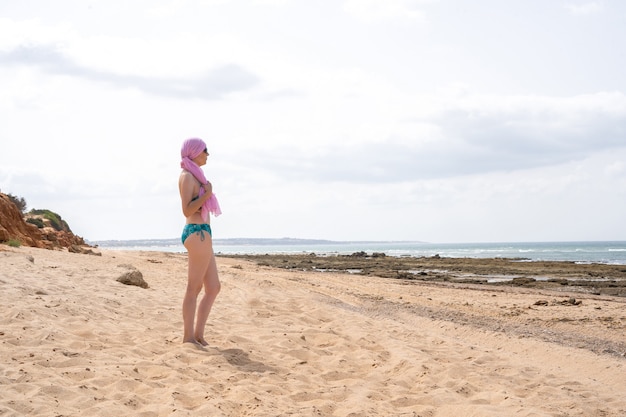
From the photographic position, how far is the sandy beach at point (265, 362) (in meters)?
4.44

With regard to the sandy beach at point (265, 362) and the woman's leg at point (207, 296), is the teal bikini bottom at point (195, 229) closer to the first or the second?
the woman's leg at point (207, 296)

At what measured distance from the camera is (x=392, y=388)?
5.26 m

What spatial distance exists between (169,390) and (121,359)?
88 cm

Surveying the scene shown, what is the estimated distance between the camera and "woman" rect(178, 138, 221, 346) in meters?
5.84

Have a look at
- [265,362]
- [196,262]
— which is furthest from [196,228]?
[265,362]

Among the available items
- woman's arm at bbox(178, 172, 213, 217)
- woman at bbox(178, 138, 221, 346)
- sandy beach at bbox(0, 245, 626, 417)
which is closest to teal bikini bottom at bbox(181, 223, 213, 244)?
woman at bbox(178, 138, 221, 346)

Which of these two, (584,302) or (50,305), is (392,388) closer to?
(50,305)

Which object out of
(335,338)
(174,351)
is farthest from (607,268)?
(174,351)

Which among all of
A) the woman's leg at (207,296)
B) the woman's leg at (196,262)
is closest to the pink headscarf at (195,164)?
the woman's leg at (196,262)

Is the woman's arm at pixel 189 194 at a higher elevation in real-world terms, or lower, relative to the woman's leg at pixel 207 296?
higher

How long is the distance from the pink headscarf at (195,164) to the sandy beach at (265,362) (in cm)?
140

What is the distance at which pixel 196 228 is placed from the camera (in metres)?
5.89

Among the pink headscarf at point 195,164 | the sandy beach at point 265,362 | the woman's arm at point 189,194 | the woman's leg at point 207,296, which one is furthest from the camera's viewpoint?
the woman's leg at point 207,296

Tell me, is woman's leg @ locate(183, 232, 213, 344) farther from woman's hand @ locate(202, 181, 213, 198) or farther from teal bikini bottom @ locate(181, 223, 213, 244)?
woman's hand @ locate(202, 181, 213, 198)
